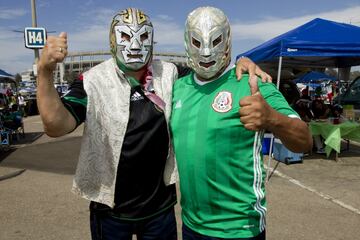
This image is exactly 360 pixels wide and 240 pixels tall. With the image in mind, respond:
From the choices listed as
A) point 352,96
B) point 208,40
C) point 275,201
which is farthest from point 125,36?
point 352,96

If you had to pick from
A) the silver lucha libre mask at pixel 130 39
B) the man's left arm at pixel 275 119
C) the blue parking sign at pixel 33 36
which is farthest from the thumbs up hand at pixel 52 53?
the blue parking sign at pixel 33 36

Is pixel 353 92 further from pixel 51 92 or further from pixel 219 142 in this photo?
pixel 51 92

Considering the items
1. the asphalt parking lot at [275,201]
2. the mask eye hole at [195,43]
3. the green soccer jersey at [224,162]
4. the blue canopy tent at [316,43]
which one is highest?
the blue canopy tent at [316,43]

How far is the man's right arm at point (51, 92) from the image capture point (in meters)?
1.64

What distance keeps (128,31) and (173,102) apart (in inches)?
17.7

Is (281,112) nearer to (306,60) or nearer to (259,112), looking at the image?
(259,112)

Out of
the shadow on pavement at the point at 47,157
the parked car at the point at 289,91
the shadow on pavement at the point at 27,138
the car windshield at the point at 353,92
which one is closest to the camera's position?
the shadow on pavement at the point at 47,157

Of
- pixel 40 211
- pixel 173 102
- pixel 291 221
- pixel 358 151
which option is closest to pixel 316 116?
pixel 358 151

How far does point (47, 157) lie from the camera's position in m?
8.53

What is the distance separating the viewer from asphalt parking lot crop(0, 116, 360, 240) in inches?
158

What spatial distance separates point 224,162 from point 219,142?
95 millimetres

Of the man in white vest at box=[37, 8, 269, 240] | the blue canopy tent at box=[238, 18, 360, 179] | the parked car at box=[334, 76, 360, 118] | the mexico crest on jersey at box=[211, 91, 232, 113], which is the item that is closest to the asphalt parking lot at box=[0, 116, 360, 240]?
the blue canopy tent at box=[238, 18, 360, 179]

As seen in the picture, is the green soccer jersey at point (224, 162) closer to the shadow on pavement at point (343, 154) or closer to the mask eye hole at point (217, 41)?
the mask eye hole at point (217, 41)

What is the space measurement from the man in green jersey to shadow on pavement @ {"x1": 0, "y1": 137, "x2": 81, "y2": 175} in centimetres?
540
